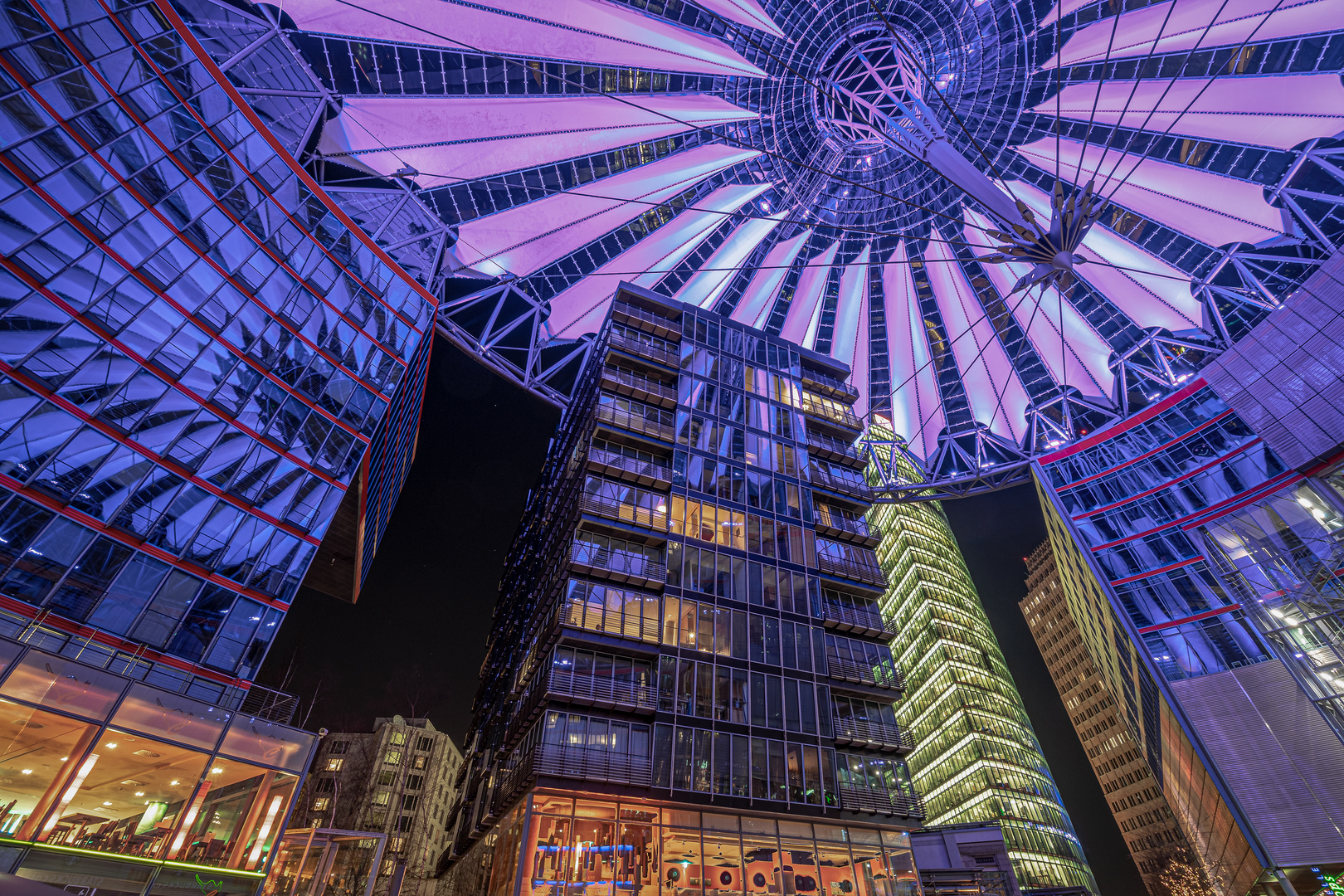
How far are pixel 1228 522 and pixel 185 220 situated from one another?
5402cm

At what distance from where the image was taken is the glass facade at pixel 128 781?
620 inches

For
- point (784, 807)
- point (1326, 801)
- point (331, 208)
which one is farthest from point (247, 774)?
point (1326, 801)

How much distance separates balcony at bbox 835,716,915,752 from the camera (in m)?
28.0

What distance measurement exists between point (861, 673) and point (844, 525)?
30.2ft

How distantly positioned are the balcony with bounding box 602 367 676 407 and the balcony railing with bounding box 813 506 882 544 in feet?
36.6

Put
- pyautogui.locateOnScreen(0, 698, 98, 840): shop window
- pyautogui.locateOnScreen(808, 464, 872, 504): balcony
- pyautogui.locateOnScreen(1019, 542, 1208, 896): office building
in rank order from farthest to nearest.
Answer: pyautogui.locateOnScreen(1019, 542, 1208, 896): office building < pyautogui.locateOnScreen(808, 464, 872, 504): balcony < pyautogui.locateOnScreen(0, 698, 98, 840): shop window

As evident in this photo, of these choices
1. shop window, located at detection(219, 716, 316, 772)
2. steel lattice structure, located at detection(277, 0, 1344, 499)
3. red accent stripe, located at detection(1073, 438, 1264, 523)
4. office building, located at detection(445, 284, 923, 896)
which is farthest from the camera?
red accent stripe, located at detection(1073, 438, 1264, 523)

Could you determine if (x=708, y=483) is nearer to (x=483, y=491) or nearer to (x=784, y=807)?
(x=784, y=807)

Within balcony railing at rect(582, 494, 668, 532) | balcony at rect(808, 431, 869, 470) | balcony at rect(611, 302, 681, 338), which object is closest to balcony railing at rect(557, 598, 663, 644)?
balcony railing at rect(582, 494, 668, 532)

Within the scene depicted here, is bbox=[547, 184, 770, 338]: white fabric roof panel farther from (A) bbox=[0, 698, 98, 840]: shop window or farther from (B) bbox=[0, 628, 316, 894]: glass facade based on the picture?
(A) bbox=[0, 698, 98, 840]: shop window

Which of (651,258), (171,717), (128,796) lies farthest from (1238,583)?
(128,796)

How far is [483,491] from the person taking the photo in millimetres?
58281

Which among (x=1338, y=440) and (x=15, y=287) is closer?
(x=15, y=287)

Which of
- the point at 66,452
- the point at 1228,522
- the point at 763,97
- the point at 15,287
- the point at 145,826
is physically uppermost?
the point at 763,97
